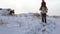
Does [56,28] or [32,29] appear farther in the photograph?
[56,28]

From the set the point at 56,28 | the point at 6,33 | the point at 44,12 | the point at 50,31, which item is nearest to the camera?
the point at 6,33

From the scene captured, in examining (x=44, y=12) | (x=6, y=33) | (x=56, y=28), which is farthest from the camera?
(x=44, y=12)

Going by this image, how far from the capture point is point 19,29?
13.5 metres

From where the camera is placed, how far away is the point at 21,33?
41.1ft

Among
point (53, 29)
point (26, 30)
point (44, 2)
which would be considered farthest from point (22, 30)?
point (44, 2)

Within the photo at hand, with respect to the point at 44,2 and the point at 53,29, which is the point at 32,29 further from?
the point at 44,2

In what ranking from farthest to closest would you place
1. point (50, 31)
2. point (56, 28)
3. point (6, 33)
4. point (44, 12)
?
point (44, 12) < point (56, 28) < point (50, 31) < point (6, 33)

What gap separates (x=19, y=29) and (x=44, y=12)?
9.40 feet

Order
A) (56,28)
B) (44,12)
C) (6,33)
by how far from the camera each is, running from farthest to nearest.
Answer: (44,12) → (56,28) → (6,33)

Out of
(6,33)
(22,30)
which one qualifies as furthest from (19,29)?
(6,33)

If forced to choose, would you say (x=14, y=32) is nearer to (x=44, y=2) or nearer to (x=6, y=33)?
(x=6, y=33)

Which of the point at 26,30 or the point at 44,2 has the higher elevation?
the point at 44,2

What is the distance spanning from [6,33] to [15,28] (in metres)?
1.36

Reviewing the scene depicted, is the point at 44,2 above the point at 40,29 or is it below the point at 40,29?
above
